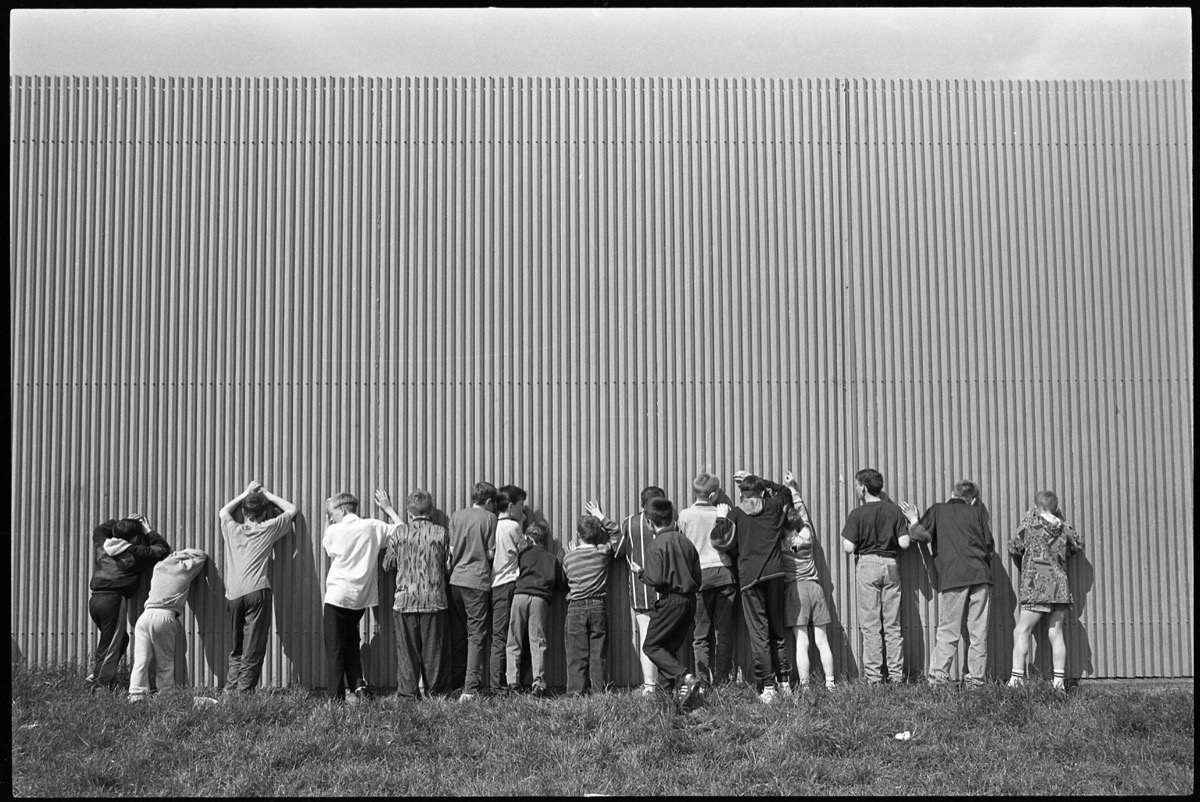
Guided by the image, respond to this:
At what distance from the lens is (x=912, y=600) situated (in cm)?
1032

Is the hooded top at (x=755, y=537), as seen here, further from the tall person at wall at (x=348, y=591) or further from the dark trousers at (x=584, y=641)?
the tall person at wall at (x=348, y=591)

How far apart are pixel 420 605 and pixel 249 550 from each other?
185 centimetres

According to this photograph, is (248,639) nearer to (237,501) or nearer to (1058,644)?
(237,501)

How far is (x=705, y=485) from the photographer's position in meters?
9.96

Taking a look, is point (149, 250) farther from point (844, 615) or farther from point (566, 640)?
point (844, 615)

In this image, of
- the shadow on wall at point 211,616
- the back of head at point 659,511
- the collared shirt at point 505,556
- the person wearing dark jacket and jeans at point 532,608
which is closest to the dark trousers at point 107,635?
the shadow on wall at point 211,616

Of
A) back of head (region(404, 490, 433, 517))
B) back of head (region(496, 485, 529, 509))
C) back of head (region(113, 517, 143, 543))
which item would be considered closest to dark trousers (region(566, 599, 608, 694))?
back of head (region(496, 485, 529, 509))

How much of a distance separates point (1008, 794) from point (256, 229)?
28.7ft

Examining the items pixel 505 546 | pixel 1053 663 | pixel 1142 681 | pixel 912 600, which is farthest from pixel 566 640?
pixel 1142 681

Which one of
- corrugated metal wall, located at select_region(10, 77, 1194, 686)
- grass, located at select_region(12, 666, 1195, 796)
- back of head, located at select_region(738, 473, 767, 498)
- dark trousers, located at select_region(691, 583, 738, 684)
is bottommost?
grass, located at select_region(12, 666, 1195, 796)

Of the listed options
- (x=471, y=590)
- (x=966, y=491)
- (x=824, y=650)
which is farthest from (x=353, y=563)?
(x=966, y=491)

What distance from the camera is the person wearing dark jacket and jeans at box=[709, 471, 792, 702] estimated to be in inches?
373

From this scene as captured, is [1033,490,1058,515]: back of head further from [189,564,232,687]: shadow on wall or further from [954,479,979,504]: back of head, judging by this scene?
[189,564,232,687]: shadow on wall

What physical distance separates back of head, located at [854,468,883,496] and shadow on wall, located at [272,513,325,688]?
18.3 feet
